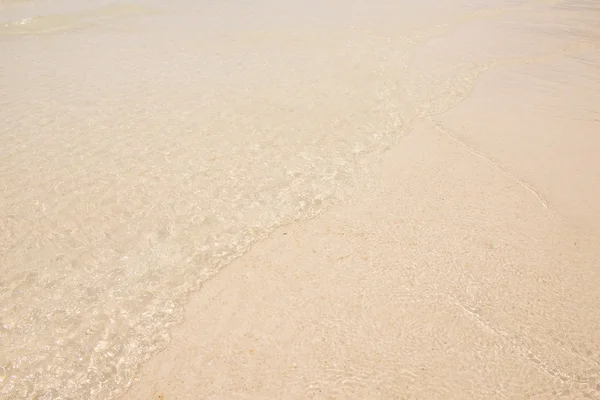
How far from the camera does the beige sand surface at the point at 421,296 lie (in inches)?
97.2

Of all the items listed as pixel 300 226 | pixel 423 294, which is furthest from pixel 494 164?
pixel 300 226

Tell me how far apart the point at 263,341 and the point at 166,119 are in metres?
3.43

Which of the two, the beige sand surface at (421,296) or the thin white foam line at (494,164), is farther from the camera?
the thin white foam line at (494,164)

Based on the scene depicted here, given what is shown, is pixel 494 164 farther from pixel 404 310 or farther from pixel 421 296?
pixel 404 310

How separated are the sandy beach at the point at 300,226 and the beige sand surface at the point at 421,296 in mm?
15

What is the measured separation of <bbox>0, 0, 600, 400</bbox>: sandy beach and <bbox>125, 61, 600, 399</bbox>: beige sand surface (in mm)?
15

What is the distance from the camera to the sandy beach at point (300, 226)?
255 centimetres

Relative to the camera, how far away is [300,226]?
3.58 metres

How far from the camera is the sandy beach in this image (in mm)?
2549

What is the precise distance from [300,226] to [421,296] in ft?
3.77

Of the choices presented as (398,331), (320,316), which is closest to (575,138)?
(398,331)

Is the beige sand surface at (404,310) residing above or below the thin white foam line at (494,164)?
below

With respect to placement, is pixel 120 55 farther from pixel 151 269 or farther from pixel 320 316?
pixel 320 316

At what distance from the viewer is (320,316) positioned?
111 inches
